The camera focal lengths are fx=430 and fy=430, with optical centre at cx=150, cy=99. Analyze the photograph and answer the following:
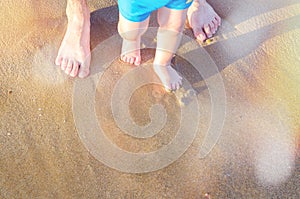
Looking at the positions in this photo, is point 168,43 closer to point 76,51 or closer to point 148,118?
point 148,118

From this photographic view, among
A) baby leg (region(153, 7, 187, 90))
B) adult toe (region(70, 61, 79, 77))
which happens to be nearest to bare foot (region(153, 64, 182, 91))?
baby leg (region(153, 7, 187, 90))

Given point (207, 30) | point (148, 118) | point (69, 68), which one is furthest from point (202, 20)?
point (69, 68)

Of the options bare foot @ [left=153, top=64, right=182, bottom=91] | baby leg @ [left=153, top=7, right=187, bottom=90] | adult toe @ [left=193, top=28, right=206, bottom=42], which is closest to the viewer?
baby leg @ [left=153, top=7, right=187, bottom=90]

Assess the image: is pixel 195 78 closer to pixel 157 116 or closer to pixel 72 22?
pixel 157 116

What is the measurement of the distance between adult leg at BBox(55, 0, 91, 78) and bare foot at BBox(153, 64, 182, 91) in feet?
1.14

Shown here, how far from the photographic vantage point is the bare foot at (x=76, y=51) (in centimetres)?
205

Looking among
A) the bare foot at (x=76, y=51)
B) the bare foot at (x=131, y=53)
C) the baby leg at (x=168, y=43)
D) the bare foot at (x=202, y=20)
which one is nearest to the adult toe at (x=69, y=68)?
the bare foot at (x=76, y=51)

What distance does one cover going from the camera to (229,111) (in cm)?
199

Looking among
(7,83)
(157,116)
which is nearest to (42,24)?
(7,83)

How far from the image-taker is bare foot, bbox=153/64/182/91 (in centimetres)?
202

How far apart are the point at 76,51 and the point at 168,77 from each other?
0.46 meters

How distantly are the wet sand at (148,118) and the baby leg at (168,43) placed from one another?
0.07 m

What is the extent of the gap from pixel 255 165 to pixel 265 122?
226 millimetres

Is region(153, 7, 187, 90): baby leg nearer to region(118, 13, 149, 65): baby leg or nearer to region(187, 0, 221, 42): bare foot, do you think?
region(118, 13, 149, 65): baby leg
